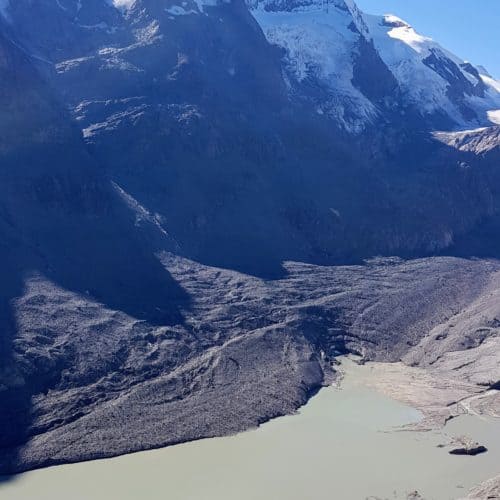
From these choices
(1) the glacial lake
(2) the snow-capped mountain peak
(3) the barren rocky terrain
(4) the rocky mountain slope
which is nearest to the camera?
(1) the glacial lake

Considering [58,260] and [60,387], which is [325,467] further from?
[58,260]

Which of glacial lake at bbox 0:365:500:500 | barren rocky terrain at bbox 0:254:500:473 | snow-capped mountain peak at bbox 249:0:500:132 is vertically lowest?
glacial lake at bbox 0:365:500:500

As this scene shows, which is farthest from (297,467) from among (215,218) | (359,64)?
(359,64)

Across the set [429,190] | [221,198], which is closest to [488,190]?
[429,190]

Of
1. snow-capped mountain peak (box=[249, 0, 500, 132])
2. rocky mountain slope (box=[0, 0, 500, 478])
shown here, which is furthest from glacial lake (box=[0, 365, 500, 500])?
snow-capped mountain peak (box=[249, 0, 500, 132])

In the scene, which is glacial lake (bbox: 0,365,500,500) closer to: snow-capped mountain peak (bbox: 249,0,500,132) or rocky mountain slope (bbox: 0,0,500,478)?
rocky mountain slope (bbox: 0,0,500,478)

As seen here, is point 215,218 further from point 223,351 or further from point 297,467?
point 297,467

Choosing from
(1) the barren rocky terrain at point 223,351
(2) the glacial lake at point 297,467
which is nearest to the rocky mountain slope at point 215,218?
(1) the barren rocky terrain at point 223,351

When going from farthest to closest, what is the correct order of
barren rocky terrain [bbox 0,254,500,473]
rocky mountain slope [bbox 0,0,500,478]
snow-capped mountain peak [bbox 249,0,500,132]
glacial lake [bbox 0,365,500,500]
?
snow-capped mountain peak [bbox 249,0,500,132], rocky mountain slope [bbox 0,0,500,478], barren rocky terrain [bbox 0,254,500,473], glacial lake [bbox 0,365,500,500]
